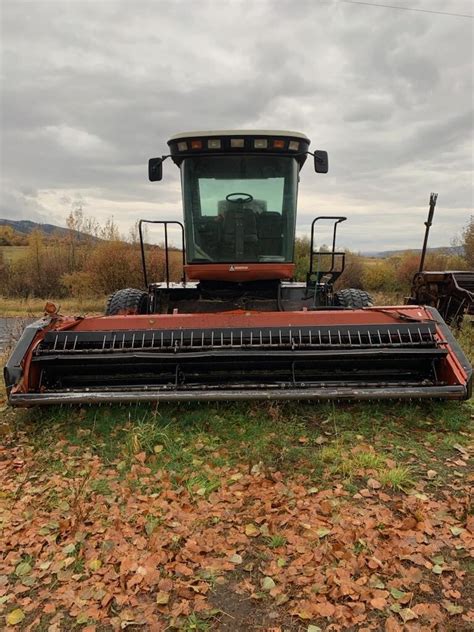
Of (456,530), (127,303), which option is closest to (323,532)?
(456,530)

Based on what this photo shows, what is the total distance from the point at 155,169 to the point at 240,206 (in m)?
1.22

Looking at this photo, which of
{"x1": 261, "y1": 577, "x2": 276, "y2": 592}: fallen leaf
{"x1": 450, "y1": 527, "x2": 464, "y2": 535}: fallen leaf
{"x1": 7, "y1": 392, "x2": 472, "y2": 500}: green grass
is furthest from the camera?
{"x1": 7, "y1": 392, "x2": 472, "y2": 500}: green grass

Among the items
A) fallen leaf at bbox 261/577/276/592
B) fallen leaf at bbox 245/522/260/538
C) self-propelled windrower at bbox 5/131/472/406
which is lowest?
fallen leaf at bbox 245/522/260/538

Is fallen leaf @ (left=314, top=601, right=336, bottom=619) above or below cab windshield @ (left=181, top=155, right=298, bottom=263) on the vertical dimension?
below

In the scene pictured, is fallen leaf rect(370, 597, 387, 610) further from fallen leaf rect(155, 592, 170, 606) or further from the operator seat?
the operator seat

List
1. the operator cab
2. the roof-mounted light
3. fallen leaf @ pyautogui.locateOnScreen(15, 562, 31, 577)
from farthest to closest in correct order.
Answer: the operator cab → the roof-mounted light → fallen leaf @ pyautogui.locateOnScreen(15, 562, 31, 577)

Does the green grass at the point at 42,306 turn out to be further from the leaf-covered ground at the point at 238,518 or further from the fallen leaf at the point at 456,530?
the fallen leaf at the point at 456,530

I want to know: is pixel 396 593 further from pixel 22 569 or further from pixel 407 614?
pixel 22 569

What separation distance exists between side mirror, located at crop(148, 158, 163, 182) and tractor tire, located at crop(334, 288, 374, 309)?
301cm

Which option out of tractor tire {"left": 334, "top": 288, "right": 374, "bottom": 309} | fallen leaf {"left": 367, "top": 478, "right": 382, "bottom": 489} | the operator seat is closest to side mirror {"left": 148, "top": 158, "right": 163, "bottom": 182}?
the operator seat

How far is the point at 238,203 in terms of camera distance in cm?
635

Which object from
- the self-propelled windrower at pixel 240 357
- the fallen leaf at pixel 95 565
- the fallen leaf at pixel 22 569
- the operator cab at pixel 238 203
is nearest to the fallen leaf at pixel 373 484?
the self-propelled windrower at pixel 240 357

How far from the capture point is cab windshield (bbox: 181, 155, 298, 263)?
630cm

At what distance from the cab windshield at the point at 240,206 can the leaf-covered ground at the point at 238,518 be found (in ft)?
7.68
